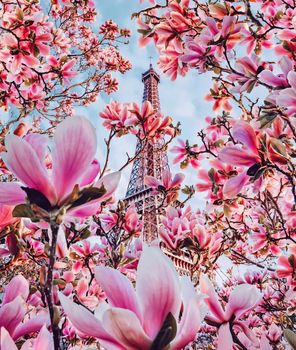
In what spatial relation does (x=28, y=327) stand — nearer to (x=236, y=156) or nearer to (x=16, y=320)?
(x=16, y=320)

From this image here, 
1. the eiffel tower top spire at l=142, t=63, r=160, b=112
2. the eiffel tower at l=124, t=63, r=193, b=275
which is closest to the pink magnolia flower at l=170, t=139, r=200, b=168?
the eiffel tower at l=124, t=63, r=193, b=275

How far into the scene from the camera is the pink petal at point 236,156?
110cm

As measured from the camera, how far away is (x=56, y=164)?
1.70ft

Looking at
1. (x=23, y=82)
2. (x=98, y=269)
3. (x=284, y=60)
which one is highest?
(x=23, y=82)

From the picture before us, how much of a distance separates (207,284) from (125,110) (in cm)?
176

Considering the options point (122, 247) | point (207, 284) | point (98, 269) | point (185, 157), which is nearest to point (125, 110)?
point (185, 157)

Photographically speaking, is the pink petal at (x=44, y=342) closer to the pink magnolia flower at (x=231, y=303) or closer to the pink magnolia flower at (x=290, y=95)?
the pink magnolia flower at (x=231, y=303)

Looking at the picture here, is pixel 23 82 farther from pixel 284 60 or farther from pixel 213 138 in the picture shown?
pixel 284 60

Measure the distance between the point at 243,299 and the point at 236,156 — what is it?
0.58 meters

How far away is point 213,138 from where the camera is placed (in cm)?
241

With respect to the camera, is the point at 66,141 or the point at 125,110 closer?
the point at 66,141

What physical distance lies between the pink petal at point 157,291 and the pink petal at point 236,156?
76cm

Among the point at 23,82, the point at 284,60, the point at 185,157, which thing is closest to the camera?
the point at 284,60

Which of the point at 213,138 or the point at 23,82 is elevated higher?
the point at 23,82
